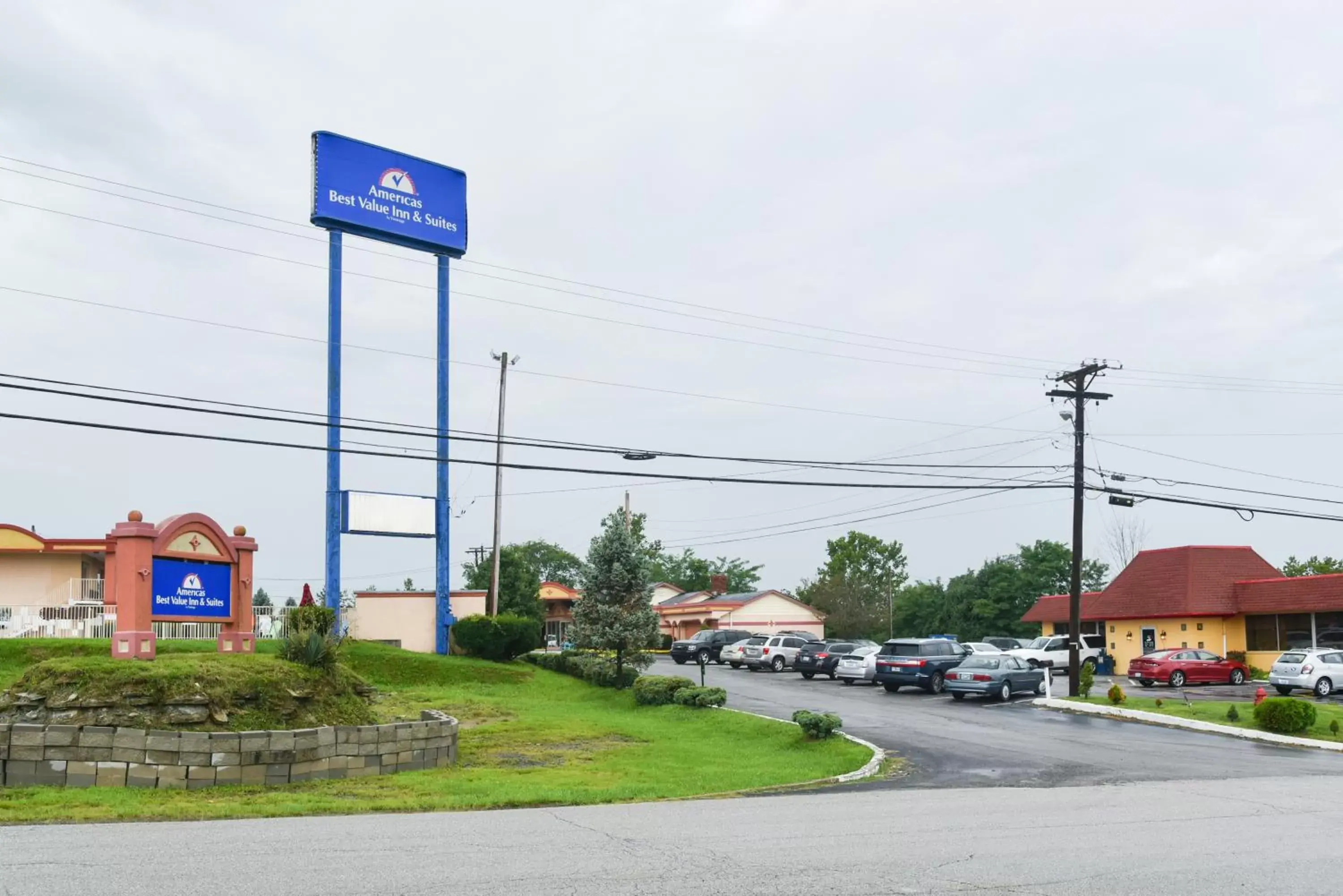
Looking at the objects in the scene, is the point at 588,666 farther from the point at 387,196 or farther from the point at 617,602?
the point at 387,196

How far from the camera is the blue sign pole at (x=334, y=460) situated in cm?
3247

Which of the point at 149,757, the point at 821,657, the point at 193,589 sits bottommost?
the point at 821,657

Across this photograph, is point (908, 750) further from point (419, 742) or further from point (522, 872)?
point (522, 872)

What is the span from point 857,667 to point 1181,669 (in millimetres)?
11329

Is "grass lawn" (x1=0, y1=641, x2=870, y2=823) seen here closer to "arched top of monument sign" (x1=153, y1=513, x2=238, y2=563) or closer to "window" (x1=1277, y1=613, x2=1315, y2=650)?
"arched top of monument sign" (x1=153, y1=513, x2=238, y2=563)

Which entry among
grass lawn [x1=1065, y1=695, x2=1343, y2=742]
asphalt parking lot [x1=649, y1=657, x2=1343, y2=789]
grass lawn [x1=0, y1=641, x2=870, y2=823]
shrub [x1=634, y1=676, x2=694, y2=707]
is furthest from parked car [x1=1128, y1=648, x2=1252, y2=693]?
grass lawn [x1=0, y1=641, x2=870, y2=823]

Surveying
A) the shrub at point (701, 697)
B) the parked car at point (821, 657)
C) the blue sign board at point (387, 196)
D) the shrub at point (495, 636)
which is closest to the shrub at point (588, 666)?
the shrub at point (495, 636)

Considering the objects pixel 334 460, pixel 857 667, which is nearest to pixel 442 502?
pixel 334 460

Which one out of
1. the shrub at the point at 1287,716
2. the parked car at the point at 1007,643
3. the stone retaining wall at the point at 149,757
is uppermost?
the stone retaining wall at the point at 149,757

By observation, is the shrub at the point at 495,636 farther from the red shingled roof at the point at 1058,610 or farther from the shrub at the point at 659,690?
the red shingled roof at the point at 1058,610

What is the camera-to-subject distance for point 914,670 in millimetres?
35938

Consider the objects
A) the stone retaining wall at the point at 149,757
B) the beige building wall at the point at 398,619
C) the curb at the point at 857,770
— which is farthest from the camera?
the beige building wall at the point at 398,619

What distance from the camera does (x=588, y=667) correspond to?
33.9 metres

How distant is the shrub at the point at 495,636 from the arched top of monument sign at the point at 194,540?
15723 millimetres
